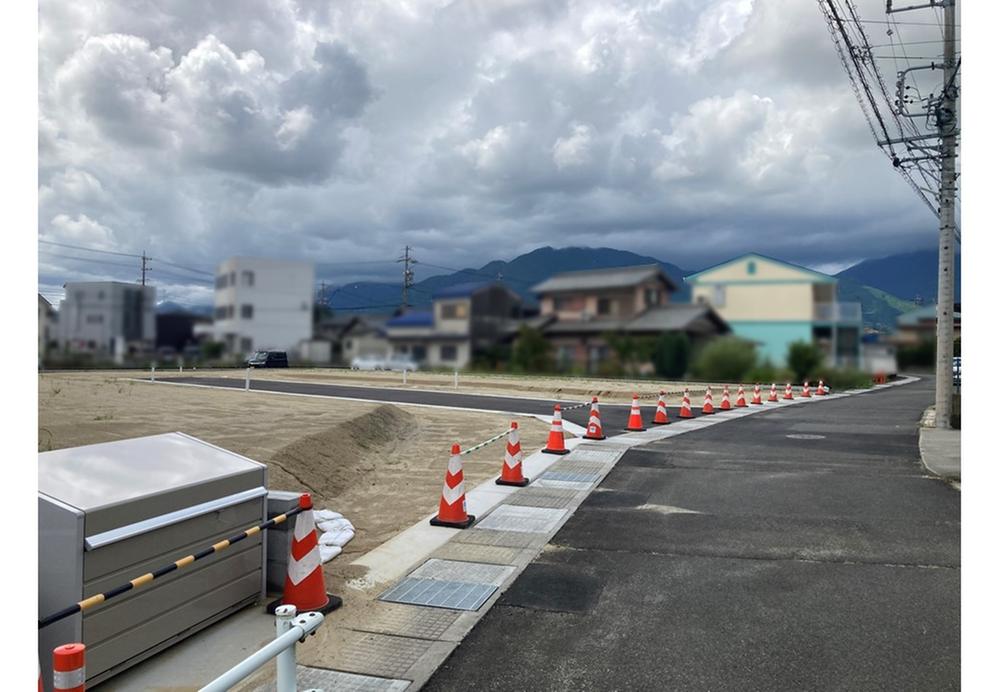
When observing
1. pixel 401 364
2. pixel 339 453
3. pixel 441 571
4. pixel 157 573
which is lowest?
pixel 441 571

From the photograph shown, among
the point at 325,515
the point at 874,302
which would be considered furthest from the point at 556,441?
the point at 874,302

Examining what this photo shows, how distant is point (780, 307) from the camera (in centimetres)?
223

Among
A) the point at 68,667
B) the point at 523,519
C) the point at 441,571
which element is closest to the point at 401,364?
the point at 68,667

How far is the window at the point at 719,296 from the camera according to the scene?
6.89 feet

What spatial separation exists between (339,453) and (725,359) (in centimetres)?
926

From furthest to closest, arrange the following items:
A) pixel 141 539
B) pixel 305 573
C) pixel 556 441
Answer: pixel 556 441
pixel 305 573
pixel 141 539

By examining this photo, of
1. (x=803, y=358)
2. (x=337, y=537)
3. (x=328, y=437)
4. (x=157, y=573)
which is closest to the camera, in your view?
(x=803, y=358)

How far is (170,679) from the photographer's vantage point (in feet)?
12.6

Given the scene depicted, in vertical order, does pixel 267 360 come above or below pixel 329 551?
above

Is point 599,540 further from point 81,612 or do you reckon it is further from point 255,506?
point 81,612

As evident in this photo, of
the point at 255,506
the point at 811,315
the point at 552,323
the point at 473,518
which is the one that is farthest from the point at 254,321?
the point at 473,518

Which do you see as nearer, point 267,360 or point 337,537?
point 267,360

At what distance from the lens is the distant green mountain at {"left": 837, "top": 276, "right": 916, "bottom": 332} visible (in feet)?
7.73

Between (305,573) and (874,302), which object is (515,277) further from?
(305,573)
